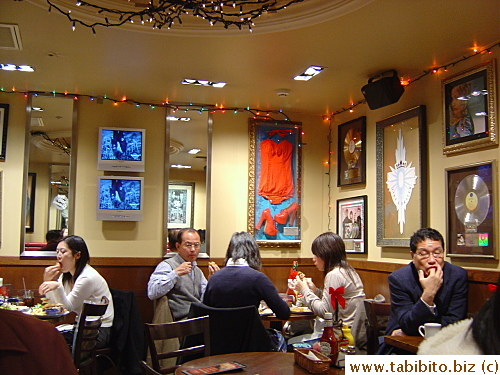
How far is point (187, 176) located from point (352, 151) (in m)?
2.01

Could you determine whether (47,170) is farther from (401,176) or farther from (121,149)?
(401,176)

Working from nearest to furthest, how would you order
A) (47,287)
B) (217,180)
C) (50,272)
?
(47,287) → (50,272) → (217,180)

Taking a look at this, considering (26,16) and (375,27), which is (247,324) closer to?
(375,27)

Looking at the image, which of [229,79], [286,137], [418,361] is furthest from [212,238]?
[418,361]

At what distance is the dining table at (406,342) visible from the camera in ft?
9.49

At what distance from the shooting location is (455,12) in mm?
3832

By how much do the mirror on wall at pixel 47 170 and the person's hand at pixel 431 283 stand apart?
13.6 feet

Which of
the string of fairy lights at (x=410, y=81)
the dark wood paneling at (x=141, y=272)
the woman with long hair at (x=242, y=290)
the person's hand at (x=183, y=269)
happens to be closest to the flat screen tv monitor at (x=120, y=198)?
the dark wood paneling at (x=141, y=272)

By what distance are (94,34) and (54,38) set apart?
0.37 meters

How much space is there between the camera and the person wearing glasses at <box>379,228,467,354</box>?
350 cm

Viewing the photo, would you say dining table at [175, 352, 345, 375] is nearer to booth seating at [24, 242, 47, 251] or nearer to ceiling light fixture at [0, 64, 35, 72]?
ceiling light fixture at [0, 64, 35, 72]

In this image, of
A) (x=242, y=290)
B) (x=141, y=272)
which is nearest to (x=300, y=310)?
(x=242, y=290)

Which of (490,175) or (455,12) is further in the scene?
(490,175)

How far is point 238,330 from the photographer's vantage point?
3.39 m
